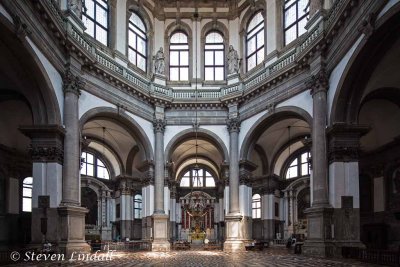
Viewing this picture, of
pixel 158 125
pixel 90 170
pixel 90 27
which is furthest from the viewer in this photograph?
pixel 90 170

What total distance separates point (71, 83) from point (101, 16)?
8.39m

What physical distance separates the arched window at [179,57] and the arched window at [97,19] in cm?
651

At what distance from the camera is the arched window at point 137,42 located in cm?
3117

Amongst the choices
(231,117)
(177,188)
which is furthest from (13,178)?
(177,188)

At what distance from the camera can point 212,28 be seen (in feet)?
112

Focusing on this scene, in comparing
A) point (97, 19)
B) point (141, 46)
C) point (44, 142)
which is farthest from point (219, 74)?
point (44, 142)

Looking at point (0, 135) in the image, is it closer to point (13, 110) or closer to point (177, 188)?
point (13, 110)

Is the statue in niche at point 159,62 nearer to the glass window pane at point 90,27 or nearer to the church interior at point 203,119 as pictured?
the church interior at point 203,119

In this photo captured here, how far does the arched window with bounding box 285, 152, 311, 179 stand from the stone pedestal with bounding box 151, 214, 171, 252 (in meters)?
12.2

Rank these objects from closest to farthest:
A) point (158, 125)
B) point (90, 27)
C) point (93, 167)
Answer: point (90, 27) → point (158, 125) → point (93, 167)

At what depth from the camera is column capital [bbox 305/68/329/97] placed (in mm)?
21594

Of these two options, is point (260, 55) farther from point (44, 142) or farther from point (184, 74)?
point (44, 142)

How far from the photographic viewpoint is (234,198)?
97.7 feet

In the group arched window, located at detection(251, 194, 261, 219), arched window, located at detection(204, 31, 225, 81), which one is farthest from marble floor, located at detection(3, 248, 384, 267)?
arched window, located at detection(251, 194, 261, 219)
